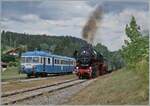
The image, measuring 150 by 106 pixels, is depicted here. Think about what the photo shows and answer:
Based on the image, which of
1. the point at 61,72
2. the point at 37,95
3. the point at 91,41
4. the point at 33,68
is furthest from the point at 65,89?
the point at 61,72

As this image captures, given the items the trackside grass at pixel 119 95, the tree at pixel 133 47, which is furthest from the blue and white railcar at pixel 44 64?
the trackside grass at pixel 119 95

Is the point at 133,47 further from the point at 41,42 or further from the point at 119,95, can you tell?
the point at 119,95

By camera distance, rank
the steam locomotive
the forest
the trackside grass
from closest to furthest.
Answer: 1. the trackside grass
2. the forest
3. the steam locomotive

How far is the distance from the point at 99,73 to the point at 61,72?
19.0 feet

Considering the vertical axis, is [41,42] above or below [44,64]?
above

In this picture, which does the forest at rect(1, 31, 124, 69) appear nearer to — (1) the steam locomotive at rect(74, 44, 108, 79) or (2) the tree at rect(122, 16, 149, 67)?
(2) the tree at rect(122, 16, 149, 67)

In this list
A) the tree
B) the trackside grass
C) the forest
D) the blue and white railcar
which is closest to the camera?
the trackside grass

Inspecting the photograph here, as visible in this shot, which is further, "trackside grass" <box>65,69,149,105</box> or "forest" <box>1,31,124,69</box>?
"forest" <box>1,31,124,69</box>

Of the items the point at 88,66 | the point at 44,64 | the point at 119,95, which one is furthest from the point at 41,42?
the point at 44,64

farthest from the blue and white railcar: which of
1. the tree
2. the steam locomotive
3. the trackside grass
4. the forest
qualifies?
the trackside grass

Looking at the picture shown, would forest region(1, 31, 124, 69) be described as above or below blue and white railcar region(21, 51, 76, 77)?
above

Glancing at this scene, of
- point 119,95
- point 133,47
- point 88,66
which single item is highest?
point 133,47

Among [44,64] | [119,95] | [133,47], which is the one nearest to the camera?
[119,95]

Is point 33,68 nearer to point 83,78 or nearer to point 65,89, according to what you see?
point 83,78
